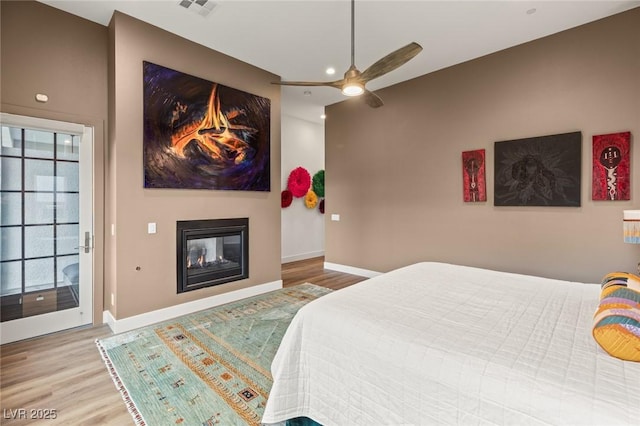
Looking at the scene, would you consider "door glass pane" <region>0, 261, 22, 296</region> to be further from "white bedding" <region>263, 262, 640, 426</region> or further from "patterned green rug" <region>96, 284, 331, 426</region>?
"white bedding" <region>263, 262, 640, 426</region>

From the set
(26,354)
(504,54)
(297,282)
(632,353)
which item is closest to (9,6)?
(26,354)

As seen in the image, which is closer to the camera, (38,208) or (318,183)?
(38,208)

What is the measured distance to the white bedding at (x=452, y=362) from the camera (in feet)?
3.32

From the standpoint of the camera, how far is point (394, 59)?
7.80ft

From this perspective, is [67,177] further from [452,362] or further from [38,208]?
[452,362]

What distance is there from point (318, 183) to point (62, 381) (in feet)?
18.7

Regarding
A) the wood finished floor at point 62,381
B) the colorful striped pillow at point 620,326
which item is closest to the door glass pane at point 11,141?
the wood finished floor at point 62,381

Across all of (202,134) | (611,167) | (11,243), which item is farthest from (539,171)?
(11,243)

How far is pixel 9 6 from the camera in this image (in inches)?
110

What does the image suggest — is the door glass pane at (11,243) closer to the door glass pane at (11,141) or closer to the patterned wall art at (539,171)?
the door glass pane at (11,141)

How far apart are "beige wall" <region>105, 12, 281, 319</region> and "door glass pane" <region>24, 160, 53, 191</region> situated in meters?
0.54

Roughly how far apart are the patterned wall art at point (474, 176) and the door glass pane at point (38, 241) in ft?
16.2

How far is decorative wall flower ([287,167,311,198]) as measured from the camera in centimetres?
668

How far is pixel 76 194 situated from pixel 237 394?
281 centimetres
